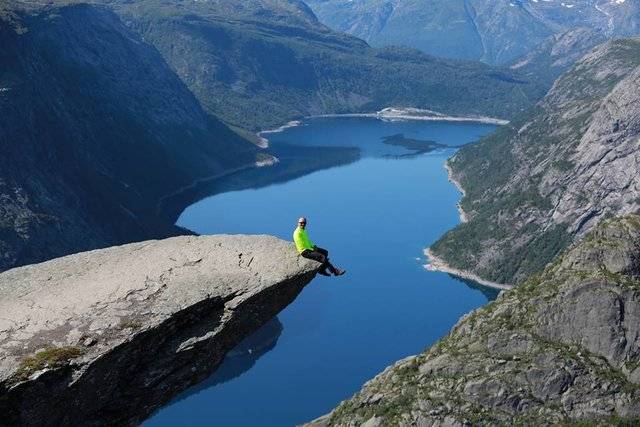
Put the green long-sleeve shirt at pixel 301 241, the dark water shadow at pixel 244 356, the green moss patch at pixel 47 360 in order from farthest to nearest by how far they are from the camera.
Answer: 1. the dark water shadow at pixel 244 356
2. the green long-sleeve shirt at pixel 301 241
3. the green moss patch at pixel 47 360

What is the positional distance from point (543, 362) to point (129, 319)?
6803 centimetres

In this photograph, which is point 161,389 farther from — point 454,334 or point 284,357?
point 284,357

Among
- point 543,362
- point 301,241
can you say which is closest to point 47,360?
point 301,241

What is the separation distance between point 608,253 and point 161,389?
242ft

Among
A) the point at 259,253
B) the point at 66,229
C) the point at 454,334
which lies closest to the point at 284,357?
the point at 66,229

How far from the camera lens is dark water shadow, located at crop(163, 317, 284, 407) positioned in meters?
152

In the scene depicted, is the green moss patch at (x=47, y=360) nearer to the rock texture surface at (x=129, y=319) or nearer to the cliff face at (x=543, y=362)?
the rock texture surface at (x=129, y=319)

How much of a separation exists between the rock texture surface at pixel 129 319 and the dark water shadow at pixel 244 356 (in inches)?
4804

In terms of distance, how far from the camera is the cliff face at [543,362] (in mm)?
82625

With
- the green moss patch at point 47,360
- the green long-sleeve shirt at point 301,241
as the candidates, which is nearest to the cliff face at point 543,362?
the green long-sleeve shirt at point 301,241

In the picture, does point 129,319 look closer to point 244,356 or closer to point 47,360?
point 47,360

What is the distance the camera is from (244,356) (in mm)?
164375

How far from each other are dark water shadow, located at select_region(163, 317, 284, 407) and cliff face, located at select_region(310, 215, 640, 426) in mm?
61497

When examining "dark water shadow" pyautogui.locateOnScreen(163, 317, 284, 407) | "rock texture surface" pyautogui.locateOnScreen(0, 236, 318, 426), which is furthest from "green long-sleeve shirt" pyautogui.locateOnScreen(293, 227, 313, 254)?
"dark water shadow" pyautogui.locateOnScreen(163, 317, 284, 407)
